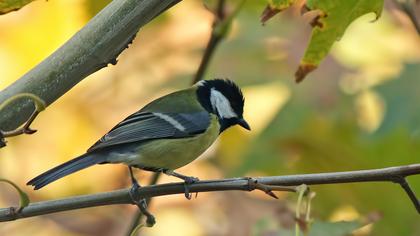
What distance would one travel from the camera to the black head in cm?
254

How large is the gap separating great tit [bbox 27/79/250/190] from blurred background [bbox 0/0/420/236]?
6.3 inches

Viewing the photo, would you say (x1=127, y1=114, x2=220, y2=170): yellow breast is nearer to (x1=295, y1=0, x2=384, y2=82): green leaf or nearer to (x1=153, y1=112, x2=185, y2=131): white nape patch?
(x1=153, y1=112, x2=185, y2=131): white nape patch

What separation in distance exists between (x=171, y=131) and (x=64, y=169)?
0.50m

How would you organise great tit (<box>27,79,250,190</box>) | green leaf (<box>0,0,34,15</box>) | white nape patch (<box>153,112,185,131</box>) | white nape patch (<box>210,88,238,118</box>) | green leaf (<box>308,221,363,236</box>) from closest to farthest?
green leaf (<box>0,0,34,15</box>), green leaf (<box>308,221,363,236</box>), great tit (<box>27,79,250,190</box>), white nape patch (<box>153,112,185,131</box>), white nape patch (<box>210,88,238,118</box>)

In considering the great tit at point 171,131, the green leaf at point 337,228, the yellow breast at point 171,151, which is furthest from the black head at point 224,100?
the green leaf at point 337,228

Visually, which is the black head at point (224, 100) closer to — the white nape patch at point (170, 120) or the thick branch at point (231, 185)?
the white nape patch at point (170, 120)

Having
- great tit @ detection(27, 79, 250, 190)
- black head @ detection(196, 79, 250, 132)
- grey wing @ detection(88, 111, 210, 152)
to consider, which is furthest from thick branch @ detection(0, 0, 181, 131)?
black head @ detection(196, 79, 250, 132)

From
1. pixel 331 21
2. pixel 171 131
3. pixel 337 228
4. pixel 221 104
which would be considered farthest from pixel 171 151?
pixel 331 21

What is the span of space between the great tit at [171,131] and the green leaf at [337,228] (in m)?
0.38

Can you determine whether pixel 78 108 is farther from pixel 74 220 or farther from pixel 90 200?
pixel 90 200

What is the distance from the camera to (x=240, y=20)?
2.94 m

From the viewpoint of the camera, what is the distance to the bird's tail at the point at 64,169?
170 cm

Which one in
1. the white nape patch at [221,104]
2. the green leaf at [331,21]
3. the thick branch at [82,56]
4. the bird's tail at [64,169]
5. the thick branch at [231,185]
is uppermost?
the thick branch at [82,56]

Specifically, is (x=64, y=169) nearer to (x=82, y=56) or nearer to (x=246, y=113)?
(x=82, y=56)
